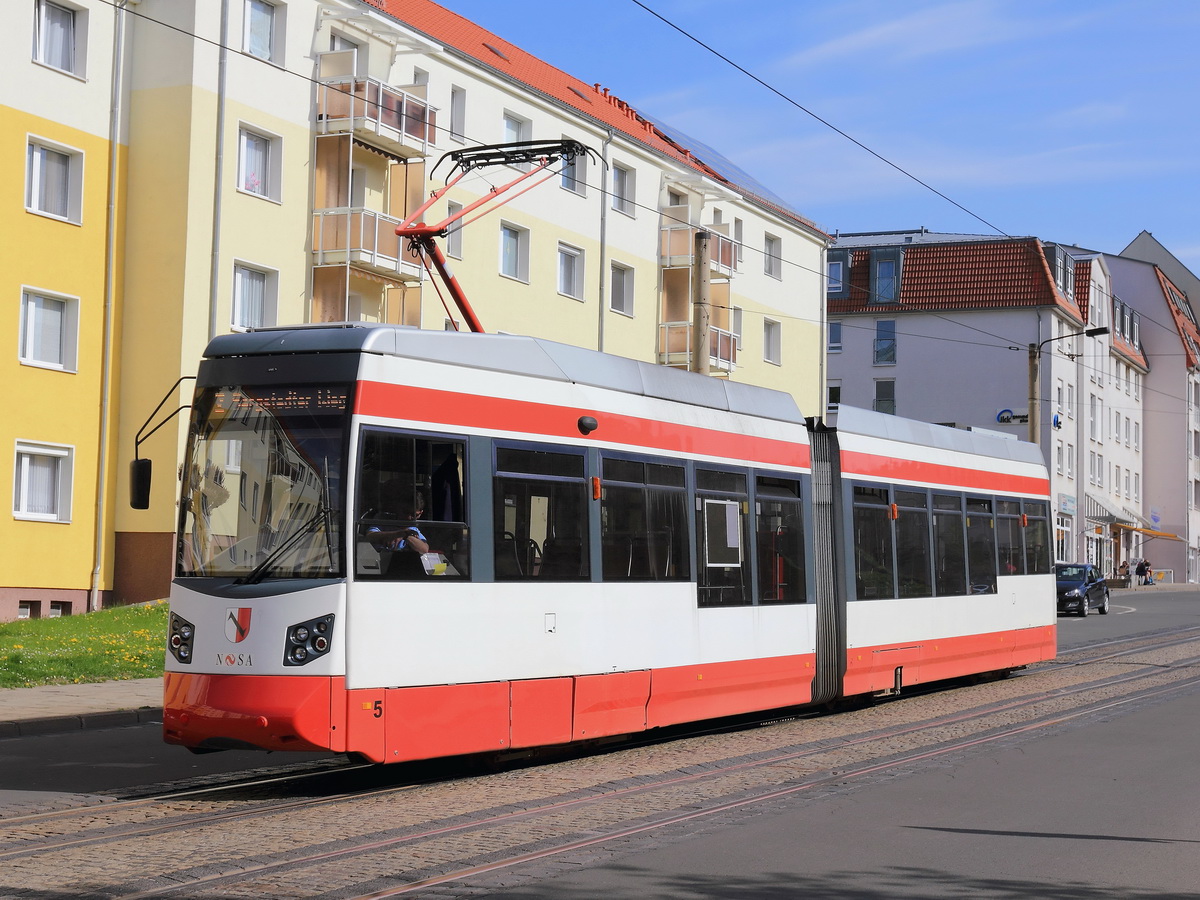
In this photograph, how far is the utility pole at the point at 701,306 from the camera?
24.2 metres

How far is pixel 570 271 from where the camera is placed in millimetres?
39594

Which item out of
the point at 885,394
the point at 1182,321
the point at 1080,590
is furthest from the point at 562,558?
the point at 1182,321

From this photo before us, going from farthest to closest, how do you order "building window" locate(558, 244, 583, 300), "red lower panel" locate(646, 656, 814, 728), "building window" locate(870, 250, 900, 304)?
"building window" locate(870, 250, 900, 304) → "building window" locate(558, 244, 583, 300) → "red lower panel" locate(646, 656, 814, 728)

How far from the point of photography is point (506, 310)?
36719 millimetres

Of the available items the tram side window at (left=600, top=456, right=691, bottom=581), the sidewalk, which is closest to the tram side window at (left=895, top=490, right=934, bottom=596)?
the tram side window at (left=600, top=456, right=691, bottom=581)

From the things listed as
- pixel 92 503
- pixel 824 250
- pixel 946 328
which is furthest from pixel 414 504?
pixel 946 328

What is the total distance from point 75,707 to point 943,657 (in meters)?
9.76

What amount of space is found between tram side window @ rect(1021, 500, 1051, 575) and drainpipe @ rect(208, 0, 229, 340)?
15.4 metres

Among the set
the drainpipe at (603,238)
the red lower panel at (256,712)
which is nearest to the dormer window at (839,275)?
the drainpipe at (603,238)

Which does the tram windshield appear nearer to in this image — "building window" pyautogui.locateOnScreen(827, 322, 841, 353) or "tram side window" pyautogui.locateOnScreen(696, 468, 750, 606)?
"tram side window" pyautogui.locateOnScreen(696, 468, 750, 606)

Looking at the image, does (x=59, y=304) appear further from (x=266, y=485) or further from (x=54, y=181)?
(x=266, y=485)

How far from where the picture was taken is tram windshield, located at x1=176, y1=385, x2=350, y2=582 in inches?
391

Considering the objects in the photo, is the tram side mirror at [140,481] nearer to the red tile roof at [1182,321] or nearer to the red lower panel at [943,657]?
the red lower panel at [943,657]

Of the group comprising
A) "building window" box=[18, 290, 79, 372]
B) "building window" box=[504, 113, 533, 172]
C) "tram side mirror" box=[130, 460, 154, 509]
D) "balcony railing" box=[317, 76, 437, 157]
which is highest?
"building window" box=[504, 113, 533, 172]
